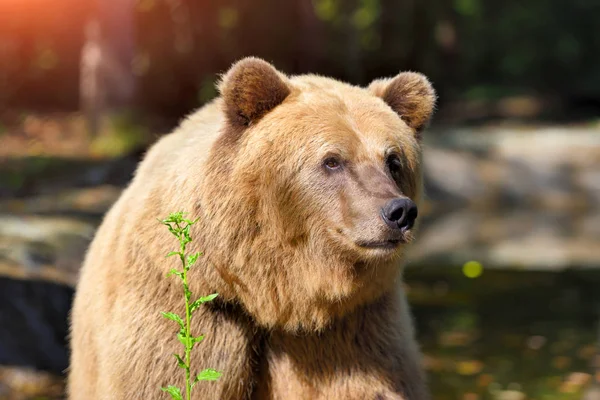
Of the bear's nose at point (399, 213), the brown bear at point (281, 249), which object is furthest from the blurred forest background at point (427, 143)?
the bear's nose at point (399, 213)

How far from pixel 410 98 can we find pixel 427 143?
48.2 feet

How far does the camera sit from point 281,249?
4258 mm

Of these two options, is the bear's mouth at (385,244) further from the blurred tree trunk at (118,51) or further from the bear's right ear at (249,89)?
the blurred tree trunk at (118,51)

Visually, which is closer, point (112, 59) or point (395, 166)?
point (395, 166)

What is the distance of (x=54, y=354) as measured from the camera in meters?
7.12

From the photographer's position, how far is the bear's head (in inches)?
166

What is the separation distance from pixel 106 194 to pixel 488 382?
220 inches

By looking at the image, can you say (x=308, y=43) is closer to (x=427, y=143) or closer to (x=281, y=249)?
(x=427, y=143)

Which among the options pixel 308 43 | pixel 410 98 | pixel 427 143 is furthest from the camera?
pixel 308 43

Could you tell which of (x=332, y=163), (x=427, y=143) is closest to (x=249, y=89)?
(x=332, y=163)

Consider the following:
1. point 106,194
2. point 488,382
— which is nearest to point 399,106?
point 488,382

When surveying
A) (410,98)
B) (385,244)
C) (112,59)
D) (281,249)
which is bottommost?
(112,59)

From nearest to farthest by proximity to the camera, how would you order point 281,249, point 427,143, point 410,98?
1. point 281,249
2. point 410,98
3. point 427,143

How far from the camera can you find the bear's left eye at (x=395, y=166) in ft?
14.1
